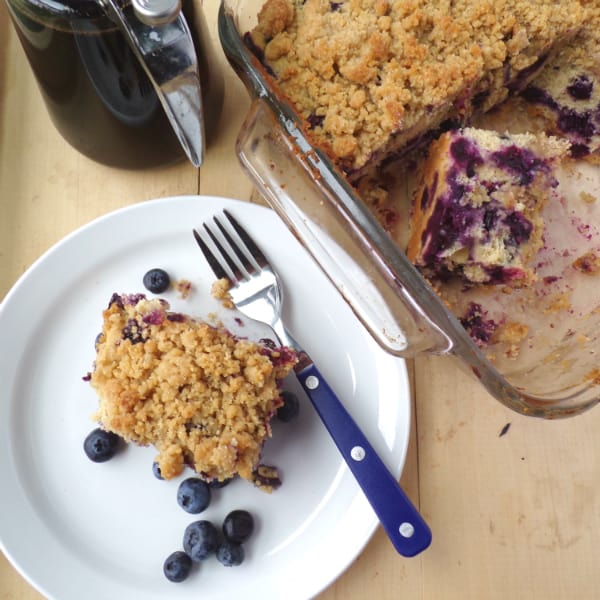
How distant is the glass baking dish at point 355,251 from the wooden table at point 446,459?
0.50 ft

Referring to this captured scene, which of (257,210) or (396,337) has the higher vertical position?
(257,210)

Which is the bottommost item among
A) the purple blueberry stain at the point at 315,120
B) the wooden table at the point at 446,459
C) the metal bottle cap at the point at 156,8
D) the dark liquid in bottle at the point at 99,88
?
the wooden table at the point at 446,459

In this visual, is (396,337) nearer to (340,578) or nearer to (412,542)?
A: (412,542)

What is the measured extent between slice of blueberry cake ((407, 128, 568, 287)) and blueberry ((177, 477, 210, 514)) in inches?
21.8

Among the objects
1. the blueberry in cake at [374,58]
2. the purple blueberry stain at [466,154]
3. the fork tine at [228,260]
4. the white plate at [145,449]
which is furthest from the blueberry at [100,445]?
the purple blueberry stain at [466,154]

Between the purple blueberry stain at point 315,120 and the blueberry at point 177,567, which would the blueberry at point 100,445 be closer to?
the blueberry at point 177,567

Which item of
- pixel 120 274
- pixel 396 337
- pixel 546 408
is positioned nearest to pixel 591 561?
pixel 546 408

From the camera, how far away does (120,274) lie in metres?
1.35

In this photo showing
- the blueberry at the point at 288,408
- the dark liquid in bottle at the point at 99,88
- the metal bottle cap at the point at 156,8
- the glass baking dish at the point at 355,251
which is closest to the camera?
the metal bottle cap at the point at 156,8

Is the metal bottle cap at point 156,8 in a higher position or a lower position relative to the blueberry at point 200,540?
higher

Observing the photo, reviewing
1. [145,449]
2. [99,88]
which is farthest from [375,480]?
[99,88]

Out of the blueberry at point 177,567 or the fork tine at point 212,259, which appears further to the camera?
the fork tine at point 212,259

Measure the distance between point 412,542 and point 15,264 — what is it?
0.91 metres

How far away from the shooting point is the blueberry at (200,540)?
1.21 m
